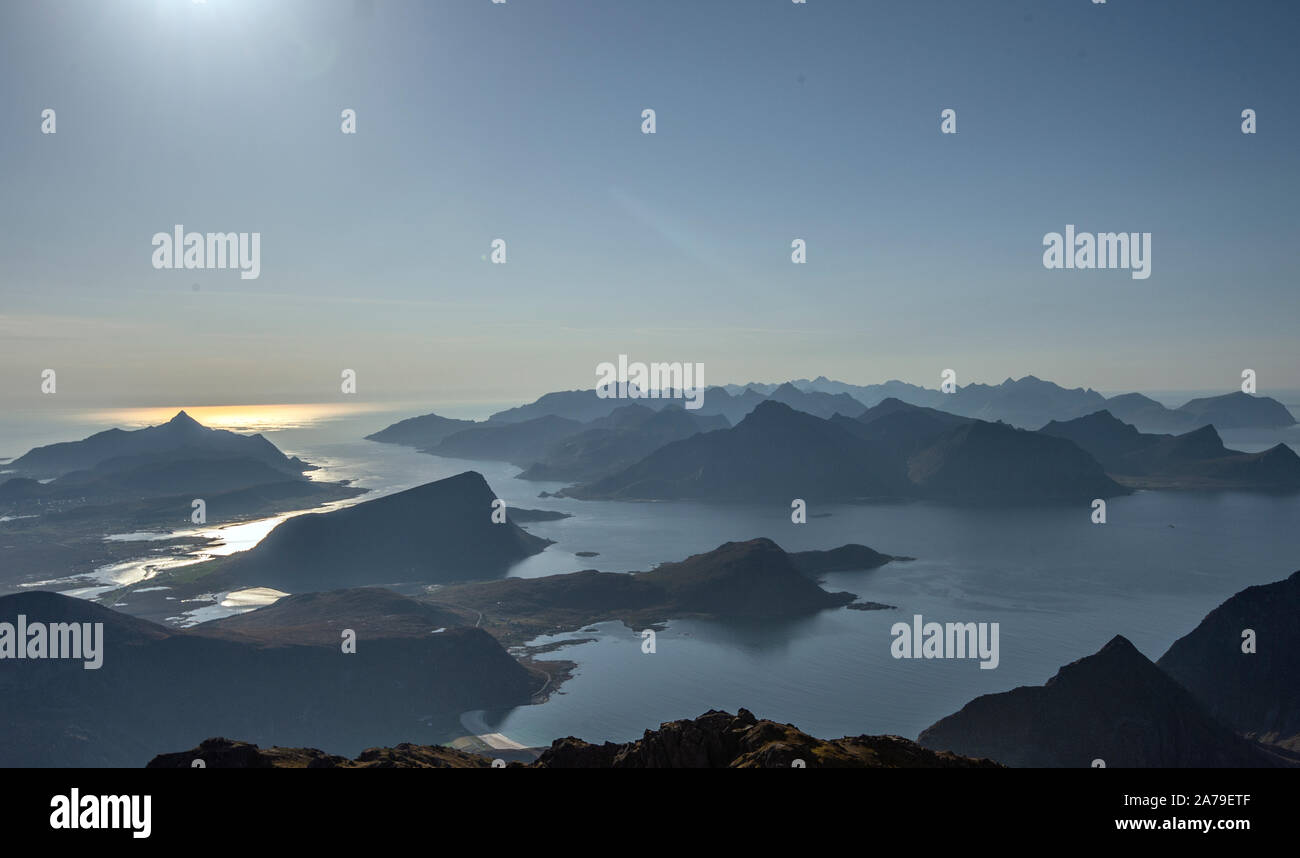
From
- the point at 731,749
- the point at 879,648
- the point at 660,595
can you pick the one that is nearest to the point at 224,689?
the point at 731,749

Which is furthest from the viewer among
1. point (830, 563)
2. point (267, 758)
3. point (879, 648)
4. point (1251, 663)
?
point (830, 563)

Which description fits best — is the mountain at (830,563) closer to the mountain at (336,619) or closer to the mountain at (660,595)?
the mountain at (660,595)

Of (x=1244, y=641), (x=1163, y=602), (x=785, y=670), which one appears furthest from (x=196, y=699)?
(x=1163, y=602)

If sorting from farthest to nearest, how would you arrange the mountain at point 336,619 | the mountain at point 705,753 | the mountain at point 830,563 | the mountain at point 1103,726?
the mountain at point 830,563 → the mountain at point 336,619 → the mountain at point 1103,726 → the mountain at point 705,753

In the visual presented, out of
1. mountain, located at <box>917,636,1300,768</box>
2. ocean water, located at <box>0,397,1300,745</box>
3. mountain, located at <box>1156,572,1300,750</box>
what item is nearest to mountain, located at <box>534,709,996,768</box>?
mountain, located at <box>917,636,1300,768</box>

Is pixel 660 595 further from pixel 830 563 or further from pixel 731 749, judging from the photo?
pixel 731 749

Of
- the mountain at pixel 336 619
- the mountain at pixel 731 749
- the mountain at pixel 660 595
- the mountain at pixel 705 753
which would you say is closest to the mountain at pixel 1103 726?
the mountain at pixel 705 753

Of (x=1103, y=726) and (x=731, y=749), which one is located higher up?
(x=731, y=749)
